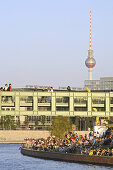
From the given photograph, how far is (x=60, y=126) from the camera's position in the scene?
138 meters

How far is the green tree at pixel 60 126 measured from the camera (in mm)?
135500

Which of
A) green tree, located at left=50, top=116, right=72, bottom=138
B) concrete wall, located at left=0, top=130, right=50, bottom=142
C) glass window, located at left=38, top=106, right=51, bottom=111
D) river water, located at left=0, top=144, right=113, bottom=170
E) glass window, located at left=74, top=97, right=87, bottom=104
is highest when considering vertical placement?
glass window, located at left=74, top=97, right=87, bottom=104

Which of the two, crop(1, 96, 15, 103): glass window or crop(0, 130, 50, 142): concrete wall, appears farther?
crop(0, 130, 50, 142): concrete wall

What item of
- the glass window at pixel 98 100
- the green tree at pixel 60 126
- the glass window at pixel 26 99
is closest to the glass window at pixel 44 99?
the glass window at pixel 26 99

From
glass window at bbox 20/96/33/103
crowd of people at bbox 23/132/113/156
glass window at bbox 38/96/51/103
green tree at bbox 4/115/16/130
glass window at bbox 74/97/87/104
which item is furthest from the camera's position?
green tree at bbox 4/115/16/130

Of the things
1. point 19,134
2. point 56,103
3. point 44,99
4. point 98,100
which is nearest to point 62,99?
point 56,103

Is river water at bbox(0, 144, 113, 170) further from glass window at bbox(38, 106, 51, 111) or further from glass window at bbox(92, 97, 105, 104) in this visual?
glass window at bbox(92, 97, 105, 104)

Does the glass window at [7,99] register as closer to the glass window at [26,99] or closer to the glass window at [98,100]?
the glass window at [26,99]

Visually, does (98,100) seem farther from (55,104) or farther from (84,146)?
(84,146)

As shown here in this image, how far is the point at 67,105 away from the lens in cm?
14050

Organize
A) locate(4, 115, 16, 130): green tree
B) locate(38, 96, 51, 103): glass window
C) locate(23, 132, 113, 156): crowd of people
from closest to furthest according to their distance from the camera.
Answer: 1. locate(23, 132, 113, 156): crowd of people
2. locate(38, 96, 51, 103): glass window
3. locate(4, 115, 16, 130): green tree

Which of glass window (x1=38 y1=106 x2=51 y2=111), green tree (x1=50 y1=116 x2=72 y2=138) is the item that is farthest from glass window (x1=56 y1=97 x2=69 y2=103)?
green tree (x1=50 y1=116 x2=72 y2=138)

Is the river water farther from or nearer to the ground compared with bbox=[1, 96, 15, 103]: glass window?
nearer to the ground

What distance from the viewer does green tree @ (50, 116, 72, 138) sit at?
5335 inches
